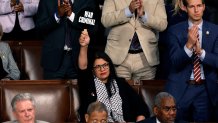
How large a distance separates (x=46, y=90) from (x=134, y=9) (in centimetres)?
92

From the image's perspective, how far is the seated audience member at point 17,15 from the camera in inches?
228

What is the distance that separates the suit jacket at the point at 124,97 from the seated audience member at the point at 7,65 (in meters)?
0.70

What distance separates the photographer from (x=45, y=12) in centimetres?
554

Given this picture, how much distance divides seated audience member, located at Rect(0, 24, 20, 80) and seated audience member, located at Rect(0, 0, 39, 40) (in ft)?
1.04

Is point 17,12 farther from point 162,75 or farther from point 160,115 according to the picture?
point 160,115

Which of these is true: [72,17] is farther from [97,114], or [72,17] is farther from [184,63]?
[97,114]

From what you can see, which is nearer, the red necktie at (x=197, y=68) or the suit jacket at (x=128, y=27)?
the red necktie at (x=197, y=68)

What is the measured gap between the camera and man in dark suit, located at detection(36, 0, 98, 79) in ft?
18.0

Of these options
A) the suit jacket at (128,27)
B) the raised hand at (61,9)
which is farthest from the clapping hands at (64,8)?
the suit jacket at (128,27)

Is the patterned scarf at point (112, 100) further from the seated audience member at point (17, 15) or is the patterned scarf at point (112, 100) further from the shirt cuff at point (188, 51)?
the seated audience member at point (17, 15)

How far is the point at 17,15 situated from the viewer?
19.2ft

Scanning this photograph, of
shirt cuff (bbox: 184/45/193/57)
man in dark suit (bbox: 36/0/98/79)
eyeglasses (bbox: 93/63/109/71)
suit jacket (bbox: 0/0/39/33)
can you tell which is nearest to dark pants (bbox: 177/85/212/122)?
shirt cuff (bbox: 184/45/193/57)

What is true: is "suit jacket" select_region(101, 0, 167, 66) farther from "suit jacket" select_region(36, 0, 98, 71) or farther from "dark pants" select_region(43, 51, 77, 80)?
"dark pants" select_region(43, 51, 77, 80)

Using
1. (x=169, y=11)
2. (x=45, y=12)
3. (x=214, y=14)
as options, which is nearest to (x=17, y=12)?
(x=45, y=12)
